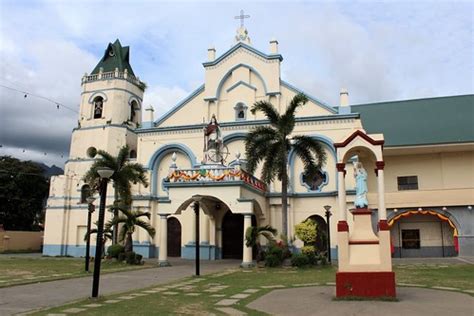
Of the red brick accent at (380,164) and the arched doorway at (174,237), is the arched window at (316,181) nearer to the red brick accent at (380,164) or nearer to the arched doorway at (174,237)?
the arched doorway at (174,237)

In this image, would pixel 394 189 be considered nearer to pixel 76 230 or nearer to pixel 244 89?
pixel 244 89

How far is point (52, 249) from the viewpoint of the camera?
106ft

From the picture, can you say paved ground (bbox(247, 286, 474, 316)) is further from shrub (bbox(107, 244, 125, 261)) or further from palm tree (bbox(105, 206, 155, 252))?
shrub (bbox(107, 244, 125, 261))

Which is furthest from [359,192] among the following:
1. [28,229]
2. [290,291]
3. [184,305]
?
[28,229]

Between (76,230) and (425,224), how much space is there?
23.7 m

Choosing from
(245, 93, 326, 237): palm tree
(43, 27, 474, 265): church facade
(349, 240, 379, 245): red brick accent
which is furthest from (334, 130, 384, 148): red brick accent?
(43, 27, 474, 265): church facade

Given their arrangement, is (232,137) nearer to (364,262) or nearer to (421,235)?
(421,235)

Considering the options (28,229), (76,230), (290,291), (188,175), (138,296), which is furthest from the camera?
(28,229)

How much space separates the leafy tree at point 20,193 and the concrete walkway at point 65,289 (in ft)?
99.4

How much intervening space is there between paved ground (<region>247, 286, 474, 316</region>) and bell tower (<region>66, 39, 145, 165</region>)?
79.1 ft

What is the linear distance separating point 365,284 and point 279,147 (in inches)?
457

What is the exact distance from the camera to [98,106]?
3444cm

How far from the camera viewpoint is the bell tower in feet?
109

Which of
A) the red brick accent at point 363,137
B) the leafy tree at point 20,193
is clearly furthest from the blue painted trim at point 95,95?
the red brick accent at point 363,137
